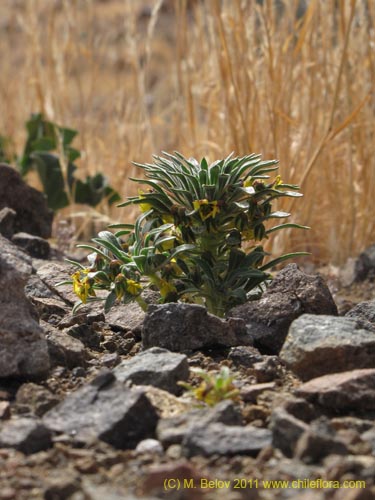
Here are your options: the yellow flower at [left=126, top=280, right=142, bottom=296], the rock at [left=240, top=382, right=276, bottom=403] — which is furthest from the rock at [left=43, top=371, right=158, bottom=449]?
the yellow flower at [left=126, top=280, right=142, bottom=296]

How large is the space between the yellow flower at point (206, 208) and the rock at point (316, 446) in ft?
2.39

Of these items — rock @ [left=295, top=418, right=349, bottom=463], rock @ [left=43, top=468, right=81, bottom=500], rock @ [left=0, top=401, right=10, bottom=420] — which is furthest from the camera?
rock @ [left=0, top=401, right=10, bottom=420]

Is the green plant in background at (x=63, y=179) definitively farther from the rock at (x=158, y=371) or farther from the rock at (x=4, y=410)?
the rock at (x=4, y=410)

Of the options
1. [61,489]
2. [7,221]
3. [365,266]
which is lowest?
[61,489]

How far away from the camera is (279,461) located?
1499 millimetres

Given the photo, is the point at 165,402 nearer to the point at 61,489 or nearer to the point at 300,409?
the point at 300,409

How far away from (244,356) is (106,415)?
18.4 inches

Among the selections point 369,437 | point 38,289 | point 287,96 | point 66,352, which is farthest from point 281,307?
point 287,96

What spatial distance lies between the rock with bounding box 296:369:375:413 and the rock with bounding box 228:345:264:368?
0.24 m

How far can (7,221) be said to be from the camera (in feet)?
10.1

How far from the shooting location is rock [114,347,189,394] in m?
1.83

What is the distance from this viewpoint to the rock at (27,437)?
157 centimetres

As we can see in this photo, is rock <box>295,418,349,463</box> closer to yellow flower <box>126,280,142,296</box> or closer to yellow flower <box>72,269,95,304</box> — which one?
yellow flower <box>126,280,142,296</box>

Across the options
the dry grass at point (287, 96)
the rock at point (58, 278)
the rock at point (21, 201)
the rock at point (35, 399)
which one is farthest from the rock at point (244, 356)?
the rock at point (21, 201)
